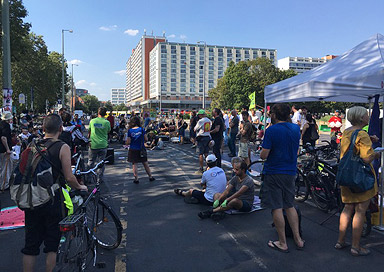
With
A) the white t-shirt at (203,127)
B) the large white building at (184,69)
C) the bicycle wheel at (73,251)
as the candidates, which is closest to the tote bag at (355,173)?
the bicycle wheel at (73,251)

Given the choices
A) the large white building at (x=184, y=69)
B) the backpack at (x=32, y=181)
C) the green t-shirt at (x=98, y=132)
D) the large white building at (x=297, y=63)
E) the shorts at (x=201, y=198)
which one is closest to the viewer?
the backpack at (x=32, y=181)

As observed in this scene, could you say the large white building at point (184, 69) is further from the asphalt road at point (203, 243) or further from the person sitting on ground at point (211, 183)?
the asphalt road at point (203, 243)

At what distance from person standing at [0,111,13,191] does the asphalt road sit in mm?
880

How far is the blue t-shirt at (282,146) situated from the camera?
3.92 meters

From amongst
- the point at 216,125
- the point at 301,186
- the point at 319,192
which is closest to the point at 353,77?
the point at 319,192

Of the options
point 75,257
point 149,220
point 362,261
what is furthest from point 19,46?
point 362,261

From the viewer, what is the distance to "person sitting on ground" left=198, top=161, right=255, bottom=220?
520 cm

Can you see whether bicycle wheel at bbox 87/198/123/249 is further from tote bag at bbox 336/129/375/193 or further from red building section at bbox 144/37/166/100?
red building section at bbox 144/37/166/100

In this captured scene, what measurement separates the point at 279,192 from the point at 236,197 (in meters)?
1.46

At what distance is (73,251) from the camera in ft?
9.79

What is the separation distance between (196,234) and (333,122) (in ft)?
36.0

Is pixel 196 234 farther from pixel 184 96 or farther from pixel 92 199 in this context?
pixel 184 96

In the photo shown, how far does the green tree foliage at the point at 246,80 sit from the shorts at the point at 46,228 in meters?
62.5

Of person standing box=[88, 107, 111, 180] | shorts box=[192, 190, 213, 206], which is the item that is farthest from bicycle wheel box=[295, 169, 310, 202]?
person standing box=[88, 107, 111, 180]
